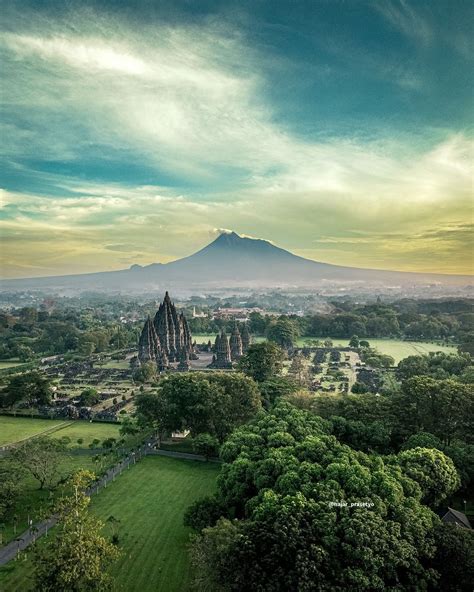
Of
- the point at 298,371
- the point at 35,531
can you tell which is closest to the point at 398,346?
the point at 298,371

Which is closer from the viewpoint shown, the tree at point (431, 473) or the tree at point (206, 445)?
the tree at point (431, 473)

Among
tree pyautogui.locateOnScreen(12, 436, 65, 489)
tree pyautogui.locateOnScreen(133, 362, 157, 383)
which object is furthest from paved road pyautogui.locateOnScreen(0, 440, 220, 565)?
tree pyautogui.locateOnScreen(133, 362, 157, 383)

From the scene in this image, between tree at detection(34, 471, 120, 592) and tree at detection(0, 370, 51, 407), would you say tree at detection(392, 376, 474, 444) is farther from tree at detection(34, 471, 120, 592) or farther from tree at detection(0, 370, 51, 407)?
tree at detection(0, 370, 51, 407)

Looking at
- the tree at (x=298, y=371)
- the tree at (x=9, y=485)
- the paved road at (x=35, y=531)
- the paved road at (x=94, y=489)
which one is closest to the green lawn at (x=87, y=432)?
the paved road at (x=94, y=489)

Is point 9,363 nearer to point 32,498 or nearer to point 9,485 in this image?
point 32,498

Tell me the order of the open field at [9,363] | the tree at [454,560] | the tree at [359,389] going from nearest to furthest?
the tree at [454,560], the tree at [359,389], the open field at [9,363]

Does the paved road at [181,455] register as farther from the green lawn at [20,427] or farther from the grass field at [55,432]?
the green lawn at [20,427]
